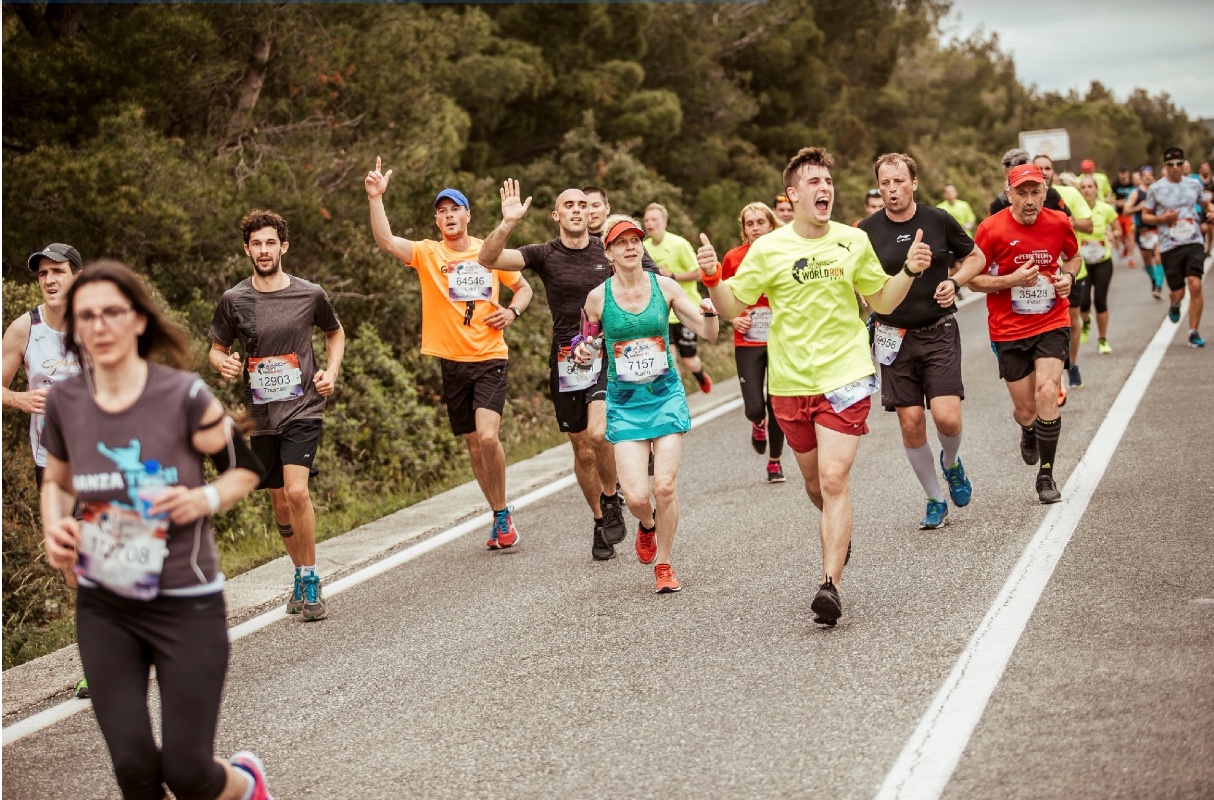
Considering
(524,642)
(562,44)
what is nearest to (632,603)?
(524,642)

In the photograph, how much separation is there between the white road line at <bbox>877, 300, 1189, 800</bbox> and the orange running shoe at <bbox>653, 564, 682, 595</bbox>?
170cm

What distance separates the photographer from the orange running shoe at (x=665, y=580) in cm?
773

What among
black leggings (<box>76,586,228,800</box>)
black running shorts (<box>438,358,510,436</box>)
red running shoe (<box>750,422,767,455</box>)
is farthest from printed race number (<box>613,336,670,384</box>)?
red running shoe (<box>750,422,767,455</box>)

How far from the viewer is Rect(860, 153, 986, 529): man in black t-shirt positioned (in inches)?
342

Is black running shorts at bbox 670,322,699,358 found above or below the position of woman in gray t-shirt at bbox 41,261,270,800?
below

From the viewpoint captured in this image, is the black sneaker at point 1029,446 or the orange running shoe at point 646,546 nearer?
the orange running shoe at point 646,546

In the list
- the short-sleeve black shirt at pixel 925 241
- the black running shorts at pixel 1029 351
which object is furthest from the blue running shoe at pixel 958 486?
the short-sleeve black shirt at pixel 925 241

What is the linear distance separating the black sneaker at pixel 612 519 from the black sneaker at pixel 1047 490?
2.65 meters

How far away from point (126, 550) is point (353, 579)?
4646 mm

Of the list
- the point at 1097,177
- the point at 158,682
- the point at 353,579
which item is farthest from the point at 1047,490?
the point at 1097,177

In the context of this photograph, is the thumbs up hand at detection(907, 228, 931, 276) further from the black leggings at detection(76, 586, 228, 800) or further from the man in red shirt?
the black leggings at detection(76, 586, 228, 800)

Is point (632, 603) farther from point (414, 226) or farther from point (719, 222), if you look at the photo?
point (719, 222)

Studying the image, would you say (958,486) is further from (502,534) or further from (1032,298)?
(502,534)

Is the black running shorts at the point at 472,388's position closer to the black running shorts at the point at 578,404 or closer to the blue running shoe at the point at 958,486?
the black running shorts at the point at 578,404
